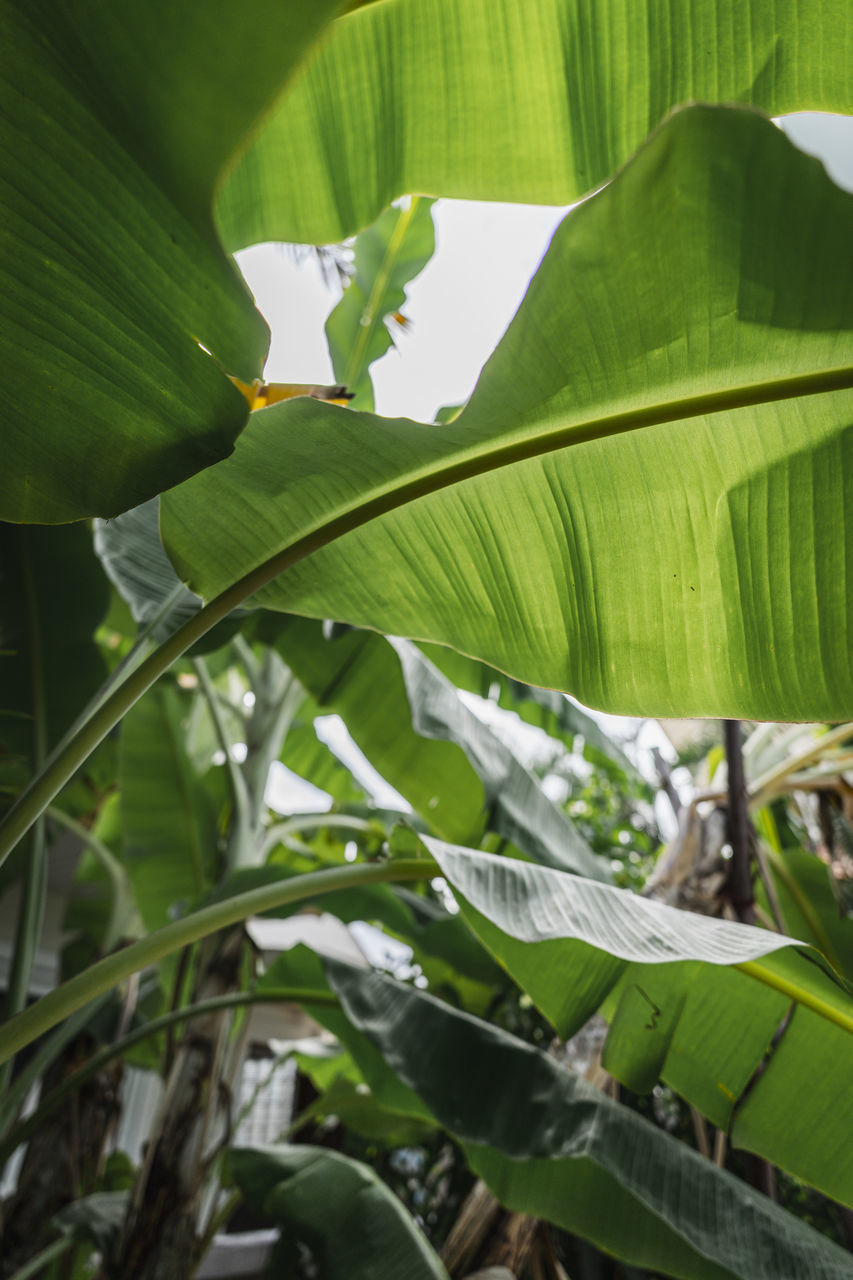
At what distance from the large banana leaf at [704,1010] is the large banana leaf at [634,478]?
230mm

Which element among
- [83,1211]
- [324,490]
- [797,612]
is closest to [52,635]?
[324,490]

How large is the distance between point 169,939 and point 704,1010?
0.67m

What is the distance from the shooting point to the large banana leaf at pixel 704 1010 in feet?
2.79

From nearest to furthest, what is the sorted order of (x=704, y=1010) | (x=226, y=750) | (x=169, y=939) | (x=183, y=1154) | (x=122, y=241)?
(x=122, y=241) → (x=169, y=939) → (x=704, y=1010) → (x=183, y=1154) → (x=226, y=750)

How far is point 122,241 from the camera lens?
56 centimetres

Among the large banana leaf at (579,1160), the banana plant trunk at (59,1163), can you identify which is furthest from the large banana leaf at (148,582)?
the banana plant trunk at (59,1163)

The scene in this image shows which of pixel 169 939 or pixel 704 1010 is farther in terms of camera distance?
pixel 704 1010

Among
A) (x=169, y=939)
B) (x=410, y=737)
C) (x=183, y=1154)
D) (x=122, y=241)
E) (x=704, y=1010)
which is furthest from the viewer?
(x=410, y=737)

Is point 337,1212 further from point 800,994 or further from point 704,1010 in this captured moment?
point 800,994

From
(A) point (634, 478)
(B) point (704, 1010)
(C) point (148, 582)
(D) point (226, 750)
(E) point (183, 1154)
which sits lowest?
(E) point (183, 1154)

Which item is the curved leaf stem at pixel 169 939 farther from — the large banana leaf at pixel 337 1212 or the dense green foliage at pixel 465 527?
the large banana leaf at pixel 337 1212

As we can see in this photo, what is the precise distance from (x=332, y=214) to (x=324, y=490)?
0.49 m

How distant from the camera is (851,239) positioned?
529mm

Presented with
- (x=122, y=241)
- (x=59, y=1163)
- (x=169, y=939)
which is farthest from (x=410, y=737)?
(x=59, y=1163)
